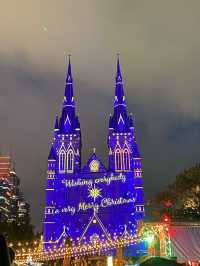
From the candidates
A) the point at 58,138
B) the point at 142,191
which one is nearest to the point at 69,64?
the point at 58,138

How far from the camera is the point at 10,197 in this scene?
108 m

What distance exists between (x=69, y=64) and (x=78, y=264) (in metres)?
37.1

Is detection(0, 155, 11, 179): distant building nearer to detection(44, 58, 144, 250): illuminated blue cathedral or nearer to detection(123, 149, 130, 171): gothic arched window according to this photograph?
detection(44, 58, 144, 250): illuminated blue cathedral

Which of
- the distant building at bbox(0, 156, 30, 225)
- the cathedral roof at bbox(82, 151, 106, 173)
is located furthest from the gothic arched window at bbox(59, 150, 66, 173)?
the distant building at bbox(0, 156, 30, 225)

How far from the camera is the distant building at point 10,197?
96806 millimetres

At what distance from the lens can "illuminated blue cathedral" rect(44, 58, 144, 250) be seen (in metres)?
49.9

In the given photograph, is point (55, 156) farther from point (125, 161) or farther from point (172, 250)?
point (172, 250)

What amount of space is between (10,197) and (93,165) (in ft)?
199

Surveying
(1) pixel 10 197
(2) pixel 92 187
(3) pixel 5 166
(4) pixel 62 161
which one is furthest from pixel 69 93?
(3) pixel 5 166

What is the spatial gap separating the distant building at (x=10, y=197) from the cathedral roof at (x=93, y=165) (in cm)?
4348

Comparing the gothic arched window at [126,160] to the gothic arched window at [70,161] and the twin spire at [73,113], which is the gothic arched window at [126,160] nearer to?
the twin spire at [73,113]

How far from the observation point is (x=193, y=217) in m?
23.6

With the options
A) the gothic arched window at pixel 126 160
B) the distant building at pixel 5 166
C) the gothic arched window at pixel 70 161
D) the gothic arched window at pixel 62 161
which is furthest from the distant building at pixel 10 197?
the gothic arched window at pixel 126 160

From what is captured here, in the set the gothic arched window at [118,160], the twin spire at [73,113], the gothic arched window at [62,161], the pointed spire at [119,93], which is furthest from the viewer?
the pointed spire at [119,93]
